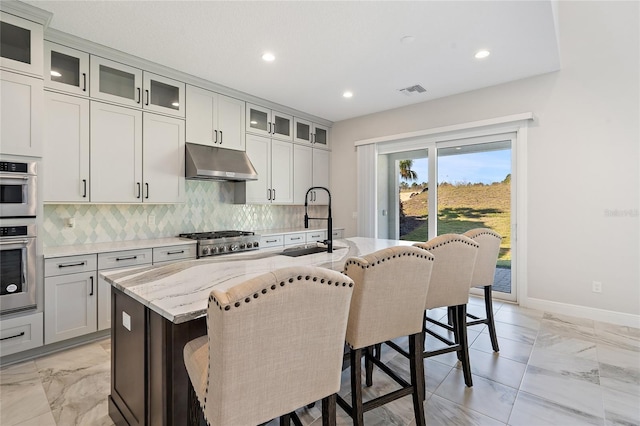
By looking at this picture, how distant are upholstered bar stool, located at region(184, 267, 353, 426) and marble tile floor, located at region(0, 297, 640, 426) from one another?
3.01ft

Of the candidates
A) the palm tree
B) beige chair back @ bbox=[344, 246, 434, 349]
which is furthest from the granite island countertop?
the palm tree

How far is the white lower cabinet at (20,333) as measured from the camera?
2394 mm

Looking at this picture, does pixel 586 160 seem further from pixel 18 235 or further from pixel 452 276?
pixel 18 235

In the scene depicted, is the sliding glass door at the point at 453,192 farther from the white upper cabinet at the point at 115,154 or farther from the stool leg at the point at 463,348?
the white upper cabinet at the point at 115,154

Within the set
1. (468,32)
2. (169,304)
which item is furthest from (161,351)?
(468,32)

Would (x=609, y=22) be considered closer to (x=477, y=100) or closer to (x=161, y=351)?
(x=477, y=100)

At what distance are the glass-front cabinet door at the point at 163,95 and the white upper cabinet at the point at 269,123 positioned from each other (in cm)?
98

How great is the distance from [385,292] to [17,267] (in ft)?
9.49

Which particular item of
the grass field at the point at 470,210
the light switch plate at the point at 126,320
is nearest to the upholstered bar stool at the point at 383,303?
the light switch plate at the point at 126,320

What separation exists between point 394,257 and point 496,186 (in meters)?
3.28

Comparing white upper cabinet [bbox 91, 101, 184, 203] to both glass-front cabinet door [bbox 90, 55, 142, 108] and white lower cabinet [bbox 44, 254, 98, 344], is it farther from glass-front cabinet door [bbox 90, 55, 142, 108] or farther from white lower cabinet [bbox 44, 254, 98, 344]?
white lower cabinet [bbox 44, 254, 98, 344]

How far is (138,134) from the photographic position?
10.9ft

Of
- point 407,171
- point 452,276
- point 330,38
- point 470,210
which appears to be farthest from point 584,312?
point 330,38

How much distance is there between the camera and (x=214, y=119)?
3990mm
